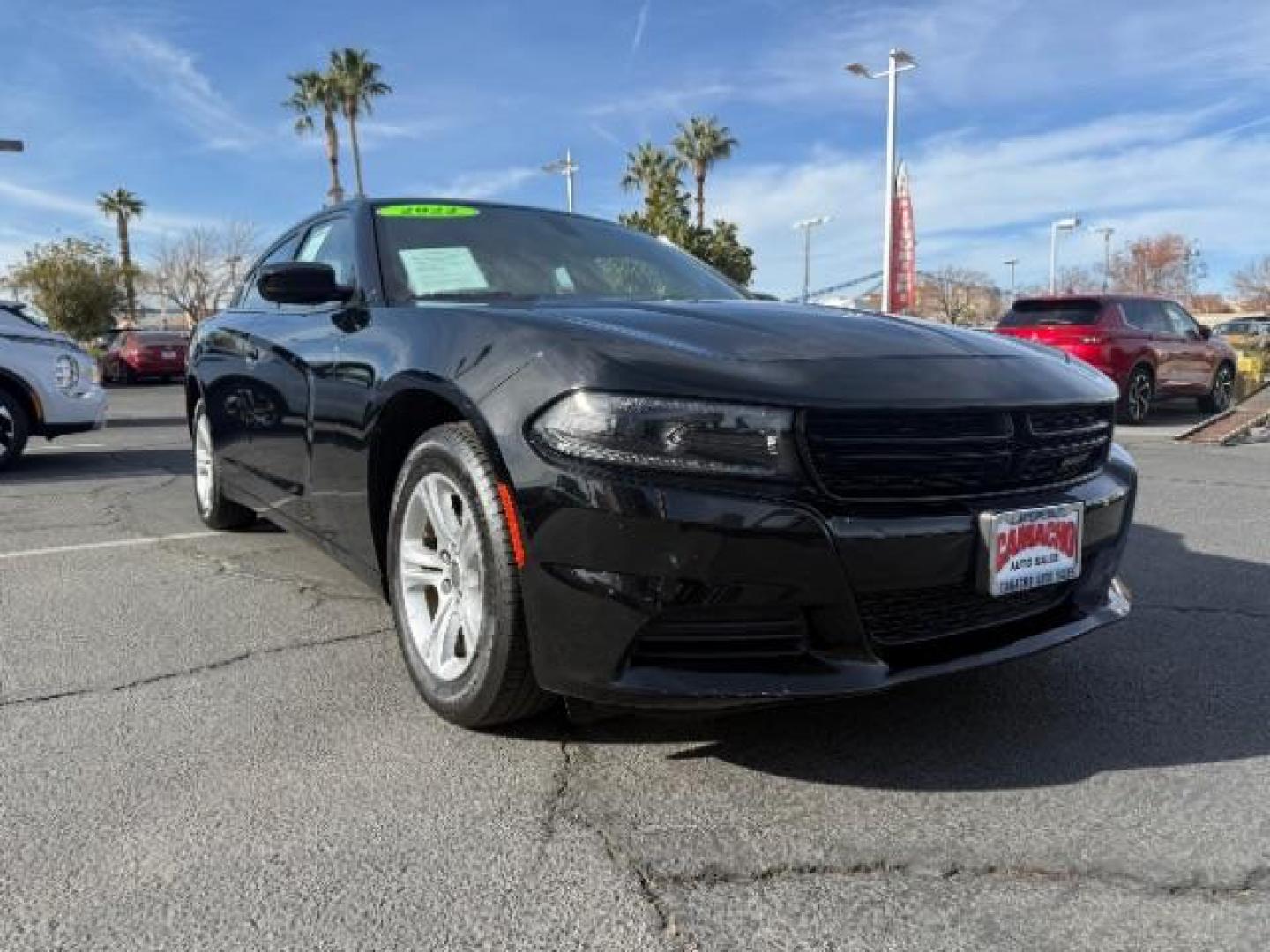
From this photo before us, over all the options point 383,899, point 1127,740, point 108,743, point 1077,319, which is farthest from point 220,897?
point 1077,319

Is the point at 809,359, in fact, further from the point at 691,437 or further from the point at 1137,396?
the point at 1137,396

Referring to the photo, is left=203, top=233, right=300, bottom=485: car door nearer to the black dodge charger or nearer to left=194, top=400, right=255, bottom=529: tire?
left=194, top=400, right=255, bottom=529: tire

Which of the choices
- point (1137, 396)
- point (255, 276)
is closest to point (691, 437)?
point (255, 276)

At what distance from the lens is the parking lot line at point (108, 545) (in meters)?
4.72

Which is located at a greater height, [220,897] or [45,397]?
[45,397]

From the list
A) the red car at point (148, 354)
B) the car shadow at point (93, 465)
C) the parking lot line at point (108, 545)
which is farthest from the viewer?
the red car at point (148, 354)

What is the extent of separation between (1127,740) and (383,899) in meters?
1.86

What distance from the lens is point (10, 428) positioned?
783 centimetres

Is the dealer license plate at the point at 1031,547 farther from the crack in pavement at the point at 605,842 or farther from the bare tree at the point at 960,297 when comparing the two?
the bare tree at the point at 960,297

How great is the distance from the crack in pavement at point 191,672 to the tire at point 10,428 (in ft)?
19.0

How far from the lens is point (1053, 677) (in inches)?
118

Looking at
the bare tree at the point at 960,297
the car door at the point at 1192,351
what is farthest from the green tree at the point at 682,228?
the car door at the point at 1192,351

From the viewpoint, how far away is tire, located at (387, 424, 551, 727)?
2.33m

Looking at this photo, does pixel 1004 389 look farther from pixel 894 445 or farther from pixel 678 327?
pixel 678 327
